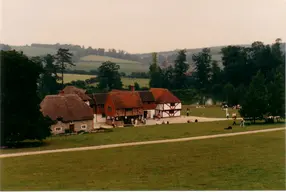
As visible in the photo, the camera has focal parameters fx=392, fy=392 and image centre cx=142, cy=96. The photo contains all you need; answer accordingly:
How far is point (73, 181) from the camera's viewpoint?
49.5 feet

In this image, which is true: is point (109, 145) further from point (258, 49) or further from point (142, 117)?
point (258, 49)

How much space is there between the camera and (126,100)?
52.9 metres

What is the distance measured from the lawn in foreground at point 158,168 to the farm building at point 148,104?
31958 millimetres

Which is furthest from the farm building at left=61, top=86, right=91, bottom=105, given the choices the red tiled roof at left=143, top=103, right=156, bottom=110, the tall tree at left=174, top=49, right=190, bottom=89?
the tall tree at left=174, top=49, right=190, bottom=89

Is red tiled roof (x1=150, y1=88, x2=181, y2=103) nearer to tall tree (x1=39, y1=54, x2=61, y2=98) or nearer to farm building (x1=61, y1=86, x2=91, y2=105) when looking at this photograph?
farm building (x1=61, y1=86, x2=91, y2=105)

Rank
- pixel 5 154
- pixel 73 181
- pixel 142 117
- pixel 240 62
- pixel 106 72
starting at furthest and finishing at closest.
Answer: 1. pixel 240 62
2. pixel 106 72
3. pixel 142 117
4. pixel 5 154
5. pixel 73 181

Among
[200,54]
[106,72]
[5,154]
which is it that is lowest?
[5,154]

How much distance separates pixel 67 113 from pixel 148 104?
61.4 ft

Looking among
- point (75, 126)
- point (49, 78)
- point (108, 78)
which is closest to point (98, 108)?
point (75, 126)

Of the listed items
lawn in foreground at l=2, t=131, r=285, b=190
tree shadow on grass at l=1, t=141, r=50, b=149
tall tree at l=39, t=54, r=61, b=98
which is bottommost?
tree shadow on grass at l=1, t=141, r=50, b=149

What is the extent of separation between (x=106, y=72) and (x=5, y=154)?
54.6 metres

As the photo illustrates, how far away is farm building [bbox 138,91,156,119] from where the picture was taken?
186 feet

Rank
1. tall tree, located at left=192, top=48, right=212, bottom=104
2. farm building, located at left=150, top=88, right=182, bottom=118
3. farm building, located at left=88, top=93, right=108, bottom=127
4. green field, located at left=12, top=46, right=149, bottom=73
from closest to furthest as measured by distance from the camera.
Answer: farm building, located at left=88, top=93, right=108, bottom=127 < farm building, located at left=150, top=88, right=182, bottom=118 < green field, located at left=12, top=46, right=149, bottom=73 < tall tree, located at left=192, top=48, right=212, bottom=104

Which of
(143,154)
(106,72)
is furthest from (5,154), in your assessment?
(106,72)
